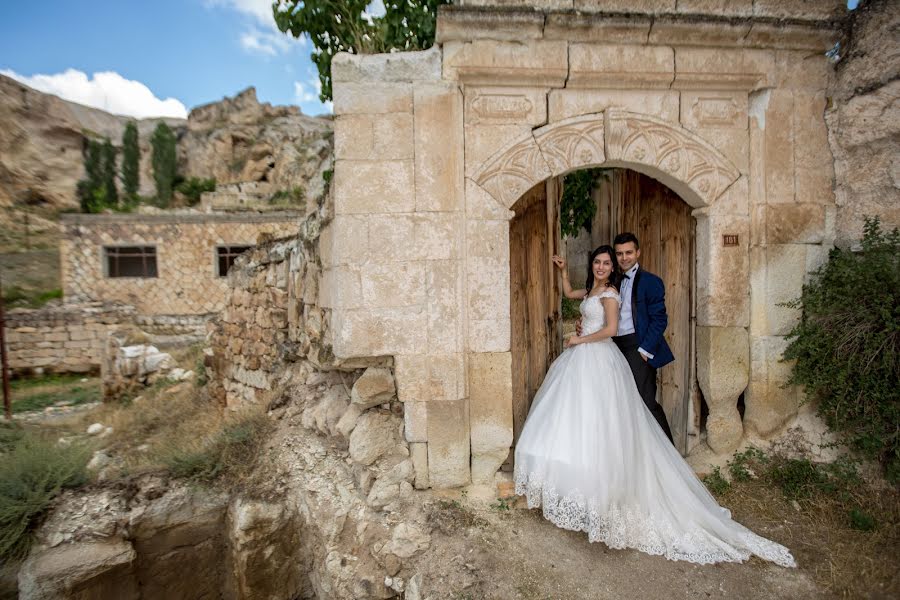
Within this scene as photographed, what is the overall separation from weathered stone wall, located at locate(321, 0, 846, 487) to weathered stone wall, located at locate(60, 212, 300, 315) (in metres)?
12.0

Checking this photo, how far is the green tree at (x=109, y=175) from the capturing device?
858 inches

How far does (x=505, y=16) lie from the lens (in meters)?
2.80

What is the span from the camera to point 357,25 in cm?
337

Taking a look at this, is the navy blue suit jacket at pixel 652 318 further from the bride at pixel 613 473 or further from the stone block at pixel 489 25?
the stone block at pixel 489 25

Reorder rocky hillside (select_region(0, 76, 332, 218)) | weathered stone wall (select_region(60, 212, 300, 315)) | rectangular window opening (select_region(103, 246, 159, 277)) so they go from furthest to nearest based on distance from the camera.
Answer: rocky hillside (select_region(0, 76, 332, 218))
rectangular window opening (select_region(103, 246, 159, 277))
weathered stone wall (select_region(60, 212, 300, 315))

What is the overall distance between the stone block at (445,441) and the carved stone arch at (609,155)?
149 centimetres

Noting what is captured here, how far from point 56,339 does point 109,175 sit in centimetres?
1568

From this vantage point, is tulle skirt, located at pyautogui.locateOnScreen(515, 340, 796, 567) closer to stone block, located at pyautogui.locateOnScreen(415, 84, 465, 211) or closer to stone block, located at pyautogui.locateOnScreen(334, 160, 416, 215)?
stone block, located at pyautogui.locateOnScreen(415, 84, 465, 211)

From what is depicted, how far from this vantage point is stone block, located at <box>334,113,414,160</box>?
9.48 ft

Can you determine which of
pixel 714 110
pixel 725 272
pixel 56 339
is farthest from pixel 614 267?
pixel 56 339

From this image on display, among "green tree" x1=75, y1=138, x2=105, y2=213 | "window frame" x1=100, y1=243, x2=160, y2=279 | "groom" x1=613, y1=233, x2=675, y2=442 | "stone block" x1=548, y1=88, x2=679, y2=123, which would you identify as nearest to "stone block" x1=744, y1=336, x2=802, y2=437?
"groom" x1=613, y1=233, x2=675, y2=442

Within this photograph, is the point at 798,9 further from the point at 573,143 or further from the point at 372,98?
the point at 372,98

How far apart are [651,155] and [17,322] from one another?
49.4 ft

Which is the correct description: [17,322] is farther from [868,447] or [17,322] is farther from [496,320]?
[868,447]
